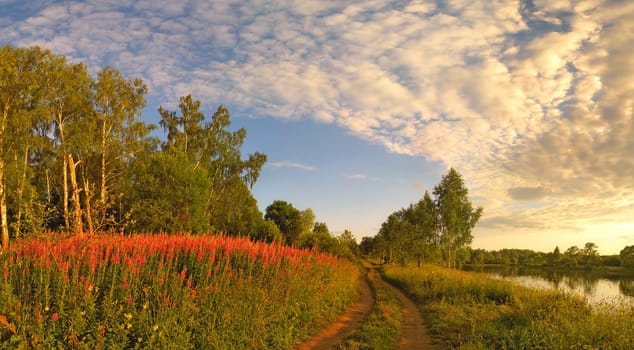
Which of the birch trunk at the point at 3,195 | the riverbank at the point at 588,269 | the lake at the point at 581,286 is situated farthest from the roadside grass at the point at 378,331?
the riverbank at the point at 588,269

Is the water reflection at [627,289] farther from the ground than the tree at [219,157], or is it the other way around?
the tree at [219,157]

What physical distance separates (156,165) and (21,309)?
2446 cm

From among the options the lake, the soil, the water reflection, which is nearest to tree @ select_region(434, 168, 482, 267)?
the lake

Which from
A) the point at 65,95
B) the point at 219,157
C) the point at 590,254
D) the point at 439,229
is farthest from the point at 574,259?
the point at 65,95

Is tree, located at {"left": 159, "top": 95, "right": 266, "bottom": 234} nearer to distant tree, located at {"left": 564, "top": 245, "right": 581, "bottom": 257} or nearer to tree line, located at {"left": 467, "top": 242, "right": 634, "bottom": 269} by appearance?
tree line, located at {"left": 467, "top": 242, "right": 634, "bottom": 269}

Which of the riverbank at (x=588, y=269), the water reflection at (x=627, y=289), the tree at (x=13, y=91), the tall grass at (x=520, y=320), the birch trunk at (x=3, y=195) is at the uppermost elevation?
the tree at (x=13, y=91)

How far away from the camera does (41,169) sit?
3347 centimetres

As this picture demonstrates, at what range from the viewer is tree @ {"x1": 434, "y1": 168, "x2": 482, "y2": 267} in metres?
43.3

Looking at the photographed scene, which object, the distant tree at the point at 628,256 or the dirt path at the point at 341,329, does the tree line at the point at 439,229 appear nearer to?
the dirt path at the point at 341,329

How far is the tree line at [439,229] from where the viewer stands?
42625mm

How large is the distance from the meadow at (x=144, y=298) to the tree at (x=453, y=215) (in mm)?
37213

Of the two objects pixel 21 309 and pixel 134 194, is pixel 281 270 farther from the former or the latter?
pixel 134 194

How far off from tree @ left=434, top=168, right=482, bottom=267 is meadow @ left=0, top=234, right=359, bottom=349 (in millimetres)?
37213

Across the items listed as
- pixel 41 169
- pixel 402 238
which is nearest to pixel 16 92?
pixel 41 169
